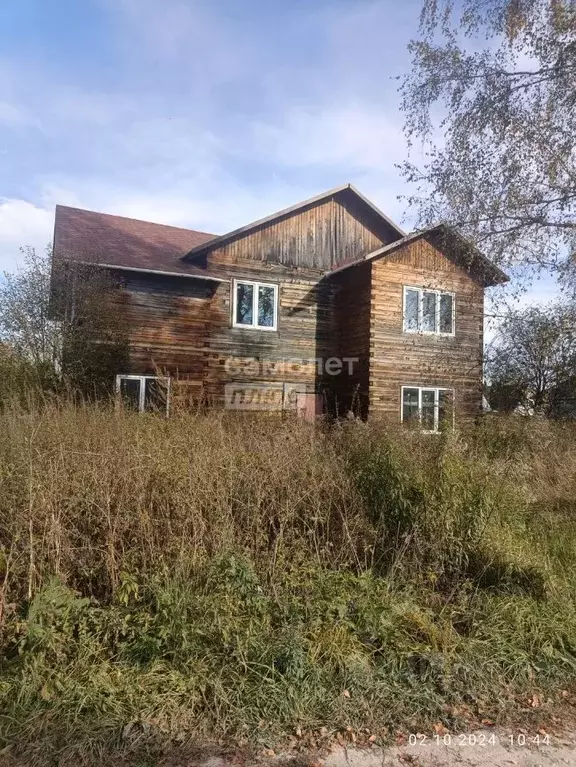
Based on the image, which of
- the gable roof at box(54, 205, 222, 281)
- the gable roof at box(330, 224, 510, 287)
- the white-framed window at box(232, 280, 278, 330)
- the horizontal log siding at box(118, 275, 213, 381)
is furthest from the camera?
the white-framed window at box(232, 280, 278, 330)

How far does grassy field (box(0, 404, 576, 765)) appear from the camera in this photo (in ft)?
10.6

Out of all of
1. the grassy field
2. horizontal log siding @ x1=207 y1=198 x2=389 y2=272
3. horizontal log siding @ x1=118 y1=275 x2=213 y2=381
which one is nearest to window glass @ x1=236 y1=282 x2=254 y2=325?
horizontal log siding @ x1=207 y1=198 x2=389 y2=272

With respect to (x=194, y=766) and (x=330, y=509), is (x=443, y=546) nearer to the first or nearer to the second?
(x=330, y=509)

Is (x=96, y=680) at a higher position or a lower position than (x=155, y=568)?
lower

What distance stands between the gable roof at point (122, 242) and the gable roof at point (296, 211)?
82 centimetres

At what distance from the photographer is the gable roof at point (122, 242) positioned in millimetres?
14250

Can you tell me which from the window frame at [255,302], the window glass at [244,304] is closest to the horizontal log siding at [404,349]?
the window frame at [255,302]

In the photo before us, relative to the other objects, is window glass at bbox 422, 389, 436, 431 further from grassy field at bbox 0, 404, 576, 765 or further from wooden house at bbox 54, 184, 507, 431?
grassy field at bbox 0, 404, 576, 765

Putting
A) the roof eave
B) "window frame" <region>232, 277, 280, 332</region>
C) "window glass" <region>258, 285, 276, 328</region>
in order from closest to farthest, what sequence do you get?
the roof eave
"window frame" <region>232, 277, 280, 332</region>
"window glass" <region>258, 285, 276, 328</region>

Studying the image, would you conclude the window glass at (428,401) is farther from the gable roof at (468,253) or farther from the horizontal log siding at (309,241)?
the gable roof at (468,253)

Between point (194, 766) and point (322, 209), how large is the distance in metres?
17.2

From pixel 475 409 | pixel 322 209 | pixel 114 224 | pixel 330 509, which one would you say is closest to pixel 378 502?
pixel 330 509

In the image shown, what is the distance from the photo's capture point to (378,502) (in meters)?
5.29

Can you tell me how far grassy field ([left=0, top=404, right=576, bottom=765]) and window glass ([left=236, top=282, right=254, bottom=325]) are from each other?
10.5 m
